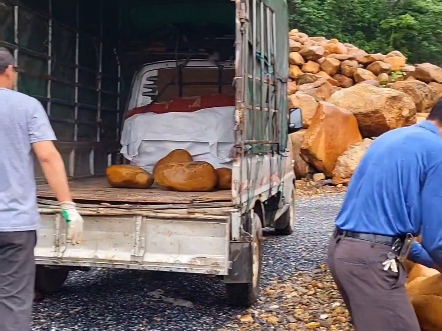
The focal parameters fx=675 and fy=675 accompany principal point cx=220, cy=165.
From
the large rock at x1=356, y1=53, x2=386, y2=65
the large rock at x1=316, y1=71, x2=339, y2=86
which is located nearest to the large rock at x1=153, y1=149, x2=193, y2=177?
the large rock at x1=316, y1=71, x2=339, y2=86

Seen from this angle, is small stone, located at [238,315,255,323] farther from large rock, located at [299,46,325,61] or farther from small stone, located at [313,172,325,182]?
large rock, located at [299,46,325,61]

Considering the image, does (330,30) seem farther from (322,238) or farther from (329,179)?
(322,238)

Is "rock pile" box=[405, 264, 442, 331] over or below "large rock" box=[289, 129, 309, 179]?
below

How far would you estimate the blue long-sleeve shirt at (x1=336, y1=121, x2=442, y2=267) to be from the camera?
2.93 metres

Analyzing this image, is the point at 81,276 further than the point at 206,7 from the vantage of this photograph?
No

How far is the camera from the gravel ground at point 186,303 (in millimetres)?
5223

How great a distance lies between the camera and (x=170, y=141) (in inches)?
294

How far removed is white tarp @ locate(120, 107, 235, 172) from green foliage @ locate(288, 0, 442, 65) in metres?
21.2

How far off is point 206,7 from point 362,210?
5913 millimetres

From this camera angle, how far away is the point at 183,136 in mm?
7406

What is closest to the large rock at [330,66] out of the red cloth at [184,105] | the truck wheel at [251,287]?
the red cloth at [184,105]

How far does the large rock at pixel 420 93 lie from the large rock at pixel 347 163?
4164mm

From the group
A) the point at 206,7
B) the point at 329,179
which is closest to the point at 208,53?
the point at 206,7

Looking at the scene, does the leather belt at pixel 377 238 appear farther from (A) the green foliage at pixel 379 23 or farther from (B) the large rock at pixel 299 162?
(A) the green foliage at pixel 379 23
